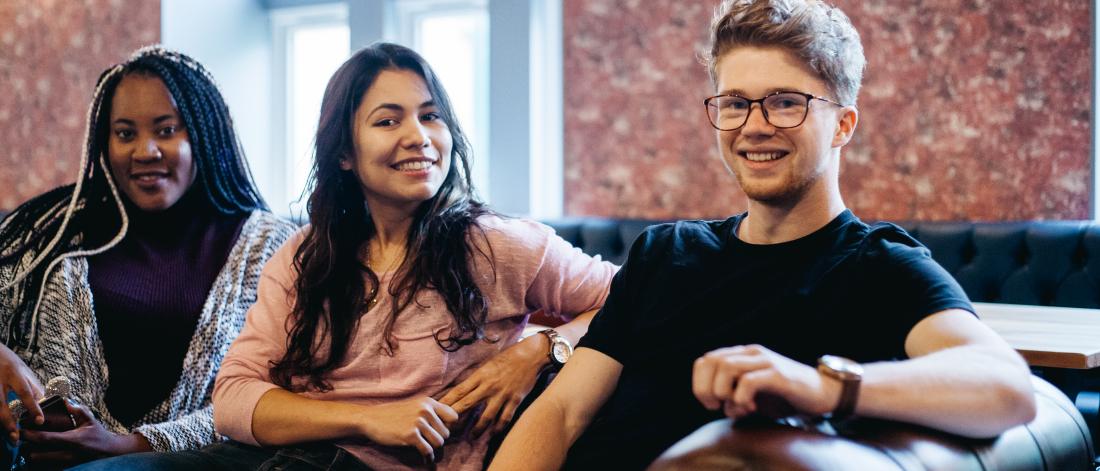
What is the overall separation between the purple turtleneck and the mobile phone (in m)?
0.27

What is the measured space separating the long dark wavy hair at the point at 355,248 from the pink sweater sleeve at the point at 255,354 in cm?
3

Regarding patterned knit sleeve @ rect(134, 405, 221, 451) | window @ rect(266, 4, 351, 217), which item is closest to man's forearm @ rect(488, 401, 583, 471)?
patterned knit sleeve @ rect(134, 405, 221, 451)

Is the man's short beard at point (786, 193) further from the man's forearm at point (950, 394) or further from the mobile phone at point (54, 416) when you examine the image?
the mobile phone at point (54, 416)

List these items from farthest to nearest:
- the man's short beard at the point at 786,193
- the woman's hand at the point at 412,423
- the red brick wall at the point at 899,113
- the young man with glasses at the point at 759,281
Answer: the red brick wall at the point at 899,113
the woman's hand at the point at 412,423
the man's short beard at the point at 786,193
the young man with glasses at the point at 759,281

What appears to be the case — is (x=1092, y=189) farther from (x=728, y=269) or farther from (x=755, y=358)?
(x=755, y=358)

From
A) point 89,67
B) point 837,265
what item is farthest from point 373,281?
point 89,67

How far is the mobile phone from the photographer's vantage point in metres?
1.91

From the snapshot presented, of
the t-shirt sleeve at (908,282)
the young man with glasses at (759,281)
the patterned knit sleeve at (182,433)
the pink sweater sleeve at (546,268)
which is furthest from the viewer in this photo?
the patterned knit sleeve at (182,433)

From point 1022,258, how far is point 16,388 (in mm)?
2849

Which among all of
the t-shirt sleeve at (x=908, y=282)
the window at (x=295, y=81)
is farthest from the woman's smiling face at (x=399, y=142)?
the window at (x=295, y=81)

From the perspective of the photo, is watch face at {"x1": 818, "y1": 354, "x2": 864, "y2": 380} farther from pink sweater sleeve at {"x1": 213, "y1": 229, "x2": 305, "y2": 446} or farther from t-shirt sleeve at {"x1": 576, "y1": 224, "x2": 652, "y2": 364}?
pink sweater sleeve at {"x1": 213, "y1": 229, "x2": 305, "y2": 446}

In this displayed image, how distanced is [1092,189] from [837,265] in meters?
2.74

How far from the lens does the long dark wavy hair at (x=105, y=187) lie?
231 centimetres

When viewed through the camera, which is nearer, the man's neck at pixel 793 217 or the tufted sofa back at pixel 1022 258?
the man's neck at pixel 793 217
